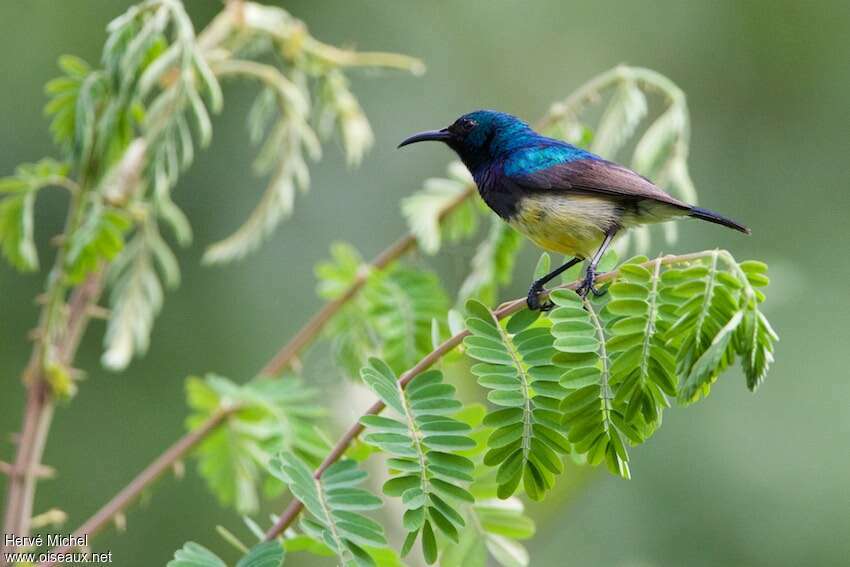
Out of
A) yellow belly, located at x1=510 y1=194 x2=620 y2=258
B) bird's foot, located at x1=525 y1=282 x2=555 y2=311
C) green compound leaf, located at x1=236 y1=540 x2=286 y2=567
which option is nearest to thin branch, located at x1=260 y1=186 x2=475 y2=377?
yellow belly, located at x1=510 y1=194 x2=620 y2=258

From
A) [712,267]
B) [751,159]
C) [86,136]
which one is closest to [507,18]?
[751,159]

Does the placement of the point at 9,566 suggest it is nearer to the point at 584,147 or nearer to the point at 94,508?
the point at 584,147

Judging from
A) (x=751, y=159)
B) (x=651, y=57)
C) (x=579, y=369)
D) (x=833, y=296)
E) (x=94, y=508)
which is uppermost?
(x=579, y=369)

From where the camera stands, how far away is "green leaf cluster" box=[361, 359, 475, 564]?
78.7 inches

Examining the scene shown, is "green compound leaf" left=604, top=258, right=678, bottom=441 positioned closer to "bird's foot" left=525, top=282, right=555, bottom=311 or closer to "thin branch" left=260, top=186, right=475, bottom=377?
"bird's foot" left=525, top=282, right=555, bottom=311

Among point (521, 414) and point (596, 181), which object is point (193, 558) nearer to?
point (521, 414)

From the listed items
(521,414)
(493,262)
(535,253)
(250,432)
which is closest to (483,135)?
(493,262)

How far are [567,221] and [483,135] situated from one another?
2.37 feet

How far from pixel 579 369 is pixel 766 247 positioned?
6.97 m

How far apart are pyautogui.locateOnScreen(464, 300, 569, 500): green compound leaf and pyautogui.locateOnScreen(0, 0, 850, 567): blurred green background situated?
212 cm

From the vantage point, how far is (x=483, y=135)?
12.4 ft

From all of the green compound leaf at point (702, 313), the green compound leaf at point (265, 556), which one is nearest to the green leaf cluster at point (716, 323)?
the green compound leaf at point (702, 313)

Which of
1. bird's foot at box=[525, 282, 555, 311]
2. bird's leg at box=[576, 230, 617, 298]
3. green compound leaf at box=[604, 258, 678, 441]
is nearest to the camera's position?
green compound leaf at box=[604, 258, 678, 441]

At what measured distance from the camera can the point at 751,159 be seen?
30.4 ft
